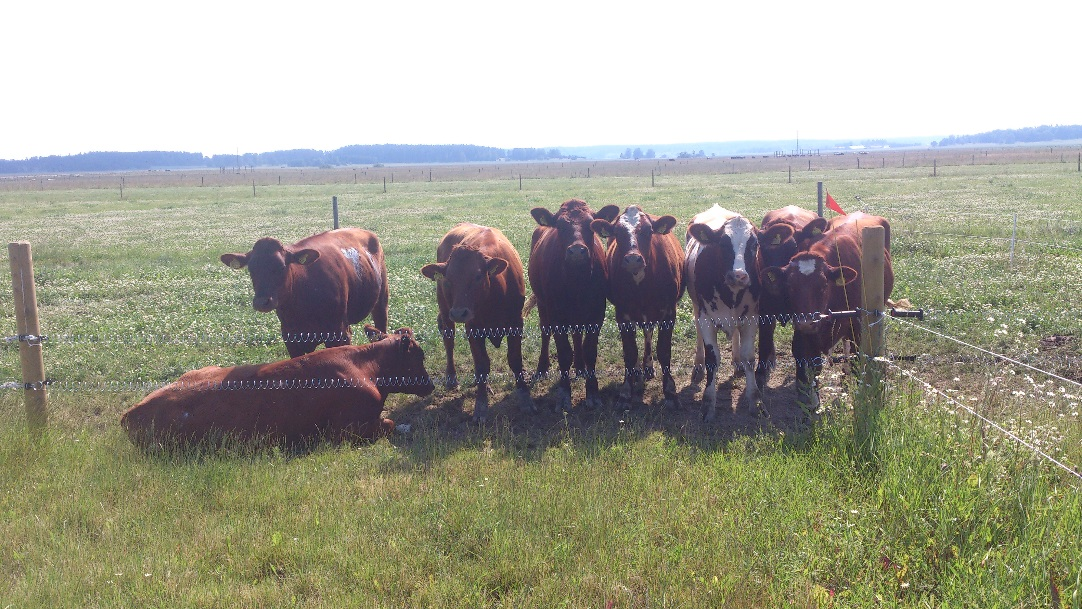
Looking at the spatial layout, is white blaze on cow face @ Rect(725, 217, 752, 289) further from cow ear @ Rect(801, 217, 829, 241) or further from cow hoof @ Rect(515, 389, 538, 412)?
cow hoof @ Rect(515, 389, 538, 412)

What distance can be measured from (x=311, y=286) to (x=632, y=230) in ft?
11.2

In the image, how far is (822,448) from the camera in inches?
233

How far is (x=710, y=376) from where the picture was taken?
820 centimetres

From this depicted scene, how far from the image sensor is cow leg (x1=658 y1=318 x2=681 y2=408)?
8367mm

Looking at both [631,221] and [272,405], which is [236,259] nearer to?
[272,405]

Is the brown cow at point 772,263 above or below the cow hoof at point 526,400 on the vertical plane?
above

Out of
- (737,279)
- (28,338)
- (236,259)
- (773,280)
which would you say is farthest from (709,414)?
(28,338)

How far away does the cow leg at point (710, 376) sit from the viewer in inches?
313

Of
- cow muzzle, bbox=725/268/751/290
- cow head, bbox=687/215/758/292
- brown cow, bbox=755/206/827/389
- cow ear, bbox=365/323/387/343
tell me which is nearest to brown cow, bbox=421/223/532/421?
cow ear, bbox=365/323/387/343

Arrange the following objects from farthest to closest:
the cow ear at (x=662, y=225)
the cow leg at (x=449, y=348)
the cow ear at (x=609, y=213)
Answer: the cow leg at (x=449, y=348) → the cow ear at (x=609, y=213) → the cow ear at (x=662, y=225)

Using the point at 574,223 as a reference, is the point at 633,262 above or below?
below

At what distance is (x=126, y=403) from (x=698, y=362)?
6163 millimetres

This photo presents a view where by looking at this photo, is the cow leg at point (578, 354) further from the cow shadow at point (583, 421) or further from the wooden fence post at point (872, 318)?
the wooden fence post at point (872, 318)

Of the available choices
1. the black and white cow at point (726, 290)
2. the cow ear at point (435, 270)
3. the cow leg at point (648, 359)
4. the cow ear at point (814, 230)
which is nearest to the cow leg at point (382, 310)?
the cow ear at point (435, 270)
